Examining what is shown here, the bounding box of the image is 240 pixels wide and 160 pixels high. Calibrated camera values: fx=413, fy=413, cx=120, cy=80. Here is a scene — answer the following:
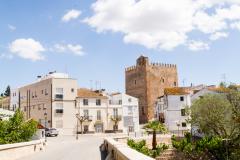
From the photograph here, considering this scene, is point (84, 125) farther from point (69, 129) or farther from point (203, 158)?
point (203, 158)

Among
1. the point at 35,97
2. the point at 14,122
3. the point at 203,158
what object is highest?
the point at 35,97

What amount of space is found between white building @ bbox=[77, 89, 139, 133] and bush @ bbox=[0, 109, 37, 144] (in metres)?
49.7

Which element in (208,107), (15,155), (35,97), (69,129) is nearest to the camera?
(15,155)

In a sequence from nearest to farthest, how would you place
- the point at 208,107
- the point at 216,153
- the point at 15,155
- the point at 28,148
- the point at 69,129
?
the point at 15,155, the point at 28,148, the point at 216,153, the point at 208,107, the point at 69,129

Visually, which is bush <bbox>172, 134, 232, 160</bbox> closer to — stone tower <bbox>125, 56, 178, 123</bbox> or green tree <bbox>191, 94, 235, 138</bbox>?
green tree <bbox>191, 94, 235, 138</bbox>

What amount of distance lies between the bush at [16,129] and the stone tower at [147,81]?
6646cm

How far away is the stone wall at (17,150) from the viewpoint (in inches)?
832

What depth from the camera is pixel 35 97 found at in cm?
8950

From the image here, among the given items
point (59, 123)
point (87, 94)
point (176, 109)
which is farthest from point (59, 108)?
point (176, 109)

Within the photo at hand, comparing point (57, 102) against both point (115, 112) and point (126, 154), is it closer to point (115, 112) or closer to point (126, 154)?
point (115, 112)

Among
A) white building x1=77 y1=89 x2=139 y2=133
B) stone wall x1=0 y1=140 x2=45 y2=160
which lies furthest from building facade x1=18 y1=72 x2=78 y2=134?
stone wall x1=0 y1=140 x2=45 y2=160

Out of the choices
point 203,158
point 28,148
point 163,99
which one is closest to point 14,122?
point 28,148

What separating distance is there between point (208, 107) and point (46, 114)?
41.2m

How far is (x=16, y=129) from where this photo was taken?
1222 inches
